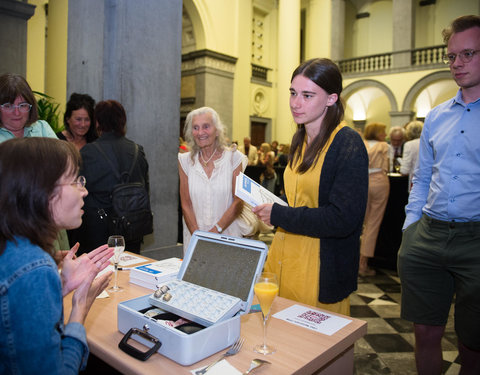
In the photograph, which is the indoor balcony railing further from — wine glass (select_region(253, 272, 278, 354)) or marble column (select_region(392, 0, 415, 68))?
wine glass (select_region(253, 272, 278, 354))

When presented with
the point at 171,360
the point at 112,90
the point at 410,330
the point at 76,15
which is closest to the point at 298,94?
the point at 171,360

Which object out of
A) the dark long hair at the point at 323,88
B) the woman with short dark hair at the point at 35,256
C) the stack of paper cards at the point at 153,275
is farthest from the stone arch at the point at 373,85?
the woman with short dark hair at the point at 35,256

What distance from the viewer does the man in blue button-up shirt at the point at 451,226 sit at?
5.78ft

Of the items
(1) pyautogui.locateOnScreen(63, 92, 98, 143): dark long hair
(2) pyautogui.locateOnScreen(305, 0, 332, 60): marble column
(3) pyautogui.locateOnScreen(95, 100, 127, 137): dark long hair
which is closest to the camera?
(3) pyautogui.locateOnScreen(95, 100, 127, 137): dark long hair

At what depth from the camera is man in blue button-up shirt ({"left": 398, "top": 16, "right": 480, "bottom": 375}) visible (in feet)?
5.78

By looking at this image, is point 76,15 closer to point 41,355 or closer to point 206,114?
point 206,114

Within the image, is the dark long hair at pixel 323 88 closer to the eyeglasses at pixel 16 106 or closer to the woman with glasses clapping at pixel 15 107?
the woman with glasses clapping at pixel 15 107

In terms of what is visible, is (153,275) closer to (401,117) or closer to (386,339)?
(386,339)

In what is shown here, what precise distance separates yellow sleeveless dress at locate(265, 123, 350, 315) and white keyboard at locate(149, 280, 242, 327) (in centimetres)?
56

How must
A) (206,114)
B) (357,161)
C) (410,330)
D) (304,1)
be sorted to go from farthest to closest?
(304,1) < (410,330) < (206,114) < (357,161)

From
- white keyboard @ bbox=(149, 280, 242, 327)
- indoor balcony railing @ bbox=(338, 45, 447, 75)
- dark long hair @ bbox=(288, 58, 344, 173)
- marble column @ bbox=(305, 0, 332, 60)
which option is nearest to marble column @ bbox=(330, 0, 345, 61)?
marble column @ bbox=(305, 0, 332, 60)

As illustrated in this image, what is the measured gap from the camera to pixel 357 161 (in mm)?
1593

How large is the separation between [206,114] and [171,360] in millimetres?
1915

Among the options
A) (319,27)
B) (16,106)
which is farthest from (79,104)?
(319,27)
